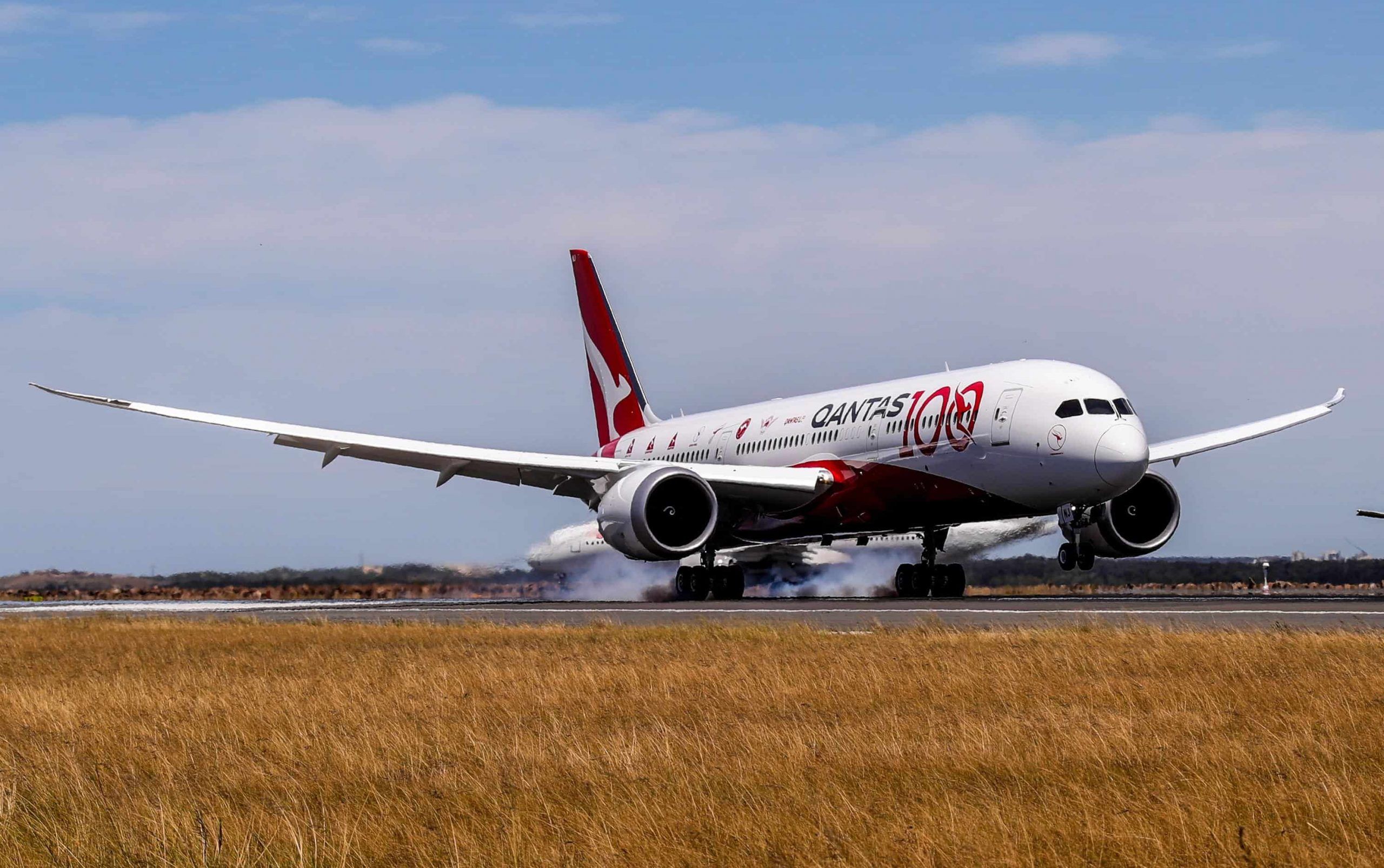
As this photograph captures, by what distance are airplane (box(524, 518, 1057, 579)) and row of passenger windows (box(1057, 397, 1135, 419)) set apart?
12390 millimetres

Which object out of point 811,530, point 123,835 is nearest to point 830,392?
point 811,530

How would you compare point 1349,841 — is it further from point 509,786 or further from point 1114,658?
point 1114,658

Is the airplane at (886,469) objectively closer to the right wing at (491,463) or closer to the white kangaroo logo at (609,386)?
the right wing at (491,463)

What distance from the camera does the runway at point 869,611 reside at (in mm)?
23359

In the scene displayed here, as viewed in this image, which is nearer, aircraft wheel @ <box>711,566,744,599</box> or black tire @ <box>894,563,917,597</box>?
black tire @ <box>894,563,917,597</box>

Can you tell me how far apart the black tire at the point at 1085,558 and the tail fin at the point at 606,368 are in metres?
17.3

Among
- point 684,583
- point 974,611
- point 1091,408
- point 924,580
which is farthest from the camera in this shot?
point 684,583

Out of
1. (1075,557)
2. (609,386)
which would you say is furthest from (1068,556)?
(609,386)

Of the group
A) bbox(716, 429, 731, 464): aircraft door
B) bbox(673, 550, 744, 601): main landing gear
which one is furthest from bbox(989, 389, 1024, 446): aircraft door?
bbox(716, 429, 731, 464): aircraft door

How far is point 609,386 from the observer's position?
46438mm

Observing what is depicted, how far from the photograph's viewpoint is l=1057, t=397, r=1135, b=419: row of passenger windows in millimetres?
29078

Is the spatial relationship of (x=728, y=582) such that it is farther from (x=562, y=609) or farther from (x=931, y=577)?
(x=562, y=609)

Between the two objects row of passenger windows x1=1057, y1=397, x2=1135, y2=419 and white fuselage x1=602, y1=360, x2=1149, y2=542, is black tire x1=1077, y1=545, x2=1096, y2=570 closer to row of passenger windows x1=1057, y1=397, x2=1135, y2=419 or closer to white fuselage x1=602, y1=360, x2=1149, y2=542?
white fuselage x1=602, y1=360, x2=1149, y2=542

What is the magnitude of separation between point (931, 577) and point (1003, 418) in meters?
6.67
